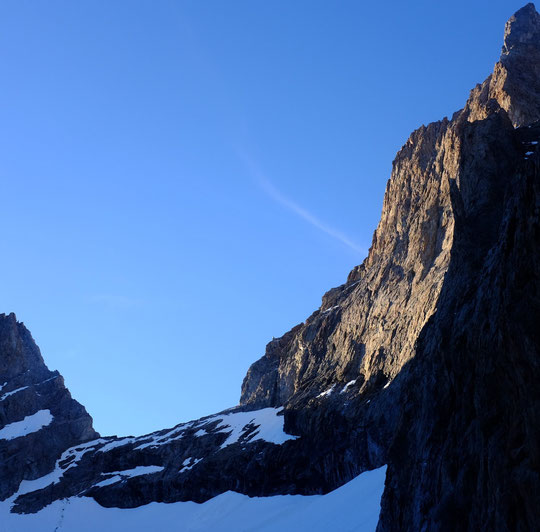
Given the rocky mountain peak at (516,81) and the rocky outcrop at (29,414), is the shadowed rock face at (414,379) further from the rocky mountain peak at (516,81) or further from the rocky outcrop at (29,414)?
the rocky outcrop at (29,414)

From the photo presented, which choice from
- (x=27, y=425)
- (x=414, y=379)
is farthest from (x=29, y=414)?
(x=414, y=379)

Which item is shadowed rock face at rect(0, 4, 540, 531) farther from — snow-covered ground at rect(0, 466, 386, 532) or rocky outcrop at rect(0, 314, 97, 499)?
snow-covered ground at rect(0, 466, 386, 532)

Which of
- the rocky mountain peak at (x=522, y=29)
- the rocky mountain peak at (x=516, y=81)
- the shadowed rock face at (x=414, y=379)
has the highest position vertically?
the rocky mountain peak at (x=522, y=29)

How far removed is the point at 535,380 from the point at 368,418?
3602 centimetres

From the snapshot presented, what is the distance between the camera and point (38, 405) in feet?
340

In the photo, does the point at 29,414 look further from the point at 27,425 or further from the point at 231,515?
the point at 231,515

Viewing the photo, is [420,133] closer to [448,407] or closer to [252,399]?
[252,399]

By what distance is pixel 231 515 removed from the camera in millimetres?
60062

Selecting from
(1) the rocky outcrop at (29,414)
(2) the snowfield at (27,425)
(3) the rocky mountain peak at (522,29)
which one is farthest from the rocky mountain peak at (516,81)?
(2) the snowfield at (27,425)

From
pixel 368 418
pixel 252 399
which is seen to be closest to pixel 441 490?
pixel 368 418

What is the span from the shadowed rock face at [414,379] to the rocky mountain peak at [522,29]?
0.29m

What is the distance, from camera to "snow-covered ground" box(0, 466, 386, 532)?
4218 centimetres

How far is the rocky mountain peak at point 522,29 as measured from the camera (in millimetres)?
69375

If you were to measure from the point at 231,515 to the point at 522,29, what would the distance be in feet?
209
